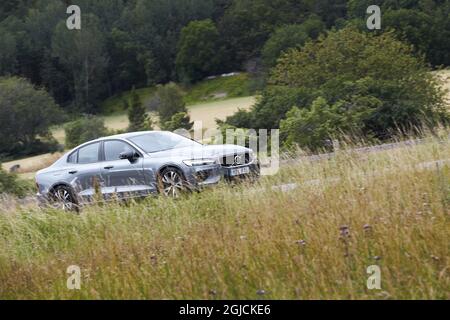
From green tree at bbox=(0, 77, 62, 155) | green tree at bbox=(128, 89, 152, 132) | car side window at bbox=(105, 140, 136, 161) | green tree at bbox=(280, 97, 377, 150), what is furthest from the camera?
green tree at bbox=(0, 77, 62, 155)

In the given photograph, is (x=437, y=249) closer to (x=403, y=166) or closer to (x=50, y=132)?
(x=403, y=166)

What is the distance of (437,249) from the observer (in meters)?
6.42

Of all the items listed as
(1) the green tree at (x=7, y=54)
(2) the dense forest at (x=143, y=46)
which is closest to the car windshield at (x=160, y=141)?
(2) the dense forest at (x=143, y=46)

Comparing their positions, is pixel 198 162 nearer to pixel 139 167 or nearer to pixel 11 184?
pixel 139 167

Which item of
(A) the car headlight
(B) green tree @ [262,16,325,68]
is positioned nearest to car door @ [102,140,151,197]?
(A) the car headlight

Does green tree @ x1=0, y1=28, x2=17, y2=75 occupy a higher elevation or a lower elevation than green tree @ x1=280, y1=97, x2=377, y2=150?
higher

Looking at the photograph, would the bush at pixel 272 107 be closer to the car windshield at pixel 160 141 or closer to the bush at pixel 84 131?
the car windshield at pixel 160 141

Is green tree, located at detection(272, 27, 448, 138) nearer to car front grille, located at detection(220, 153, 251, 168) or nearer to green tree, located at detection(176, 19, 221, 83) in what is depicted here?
car front grille, located at detection(220, 153, 251, 168)

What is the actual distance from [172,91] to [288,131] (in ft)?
186

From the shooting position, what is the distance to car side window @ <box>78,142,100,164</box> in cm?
1503

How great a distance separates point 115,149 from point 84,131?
201ft

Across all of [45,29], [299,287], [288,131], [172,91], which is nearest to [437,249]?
[299,287]

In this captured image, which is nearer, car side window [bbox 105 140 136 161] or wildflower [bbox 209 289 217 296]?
wildflower [bbox 209 289 217 296]

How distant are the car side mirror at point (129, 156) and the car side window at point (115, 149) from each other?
237mm
